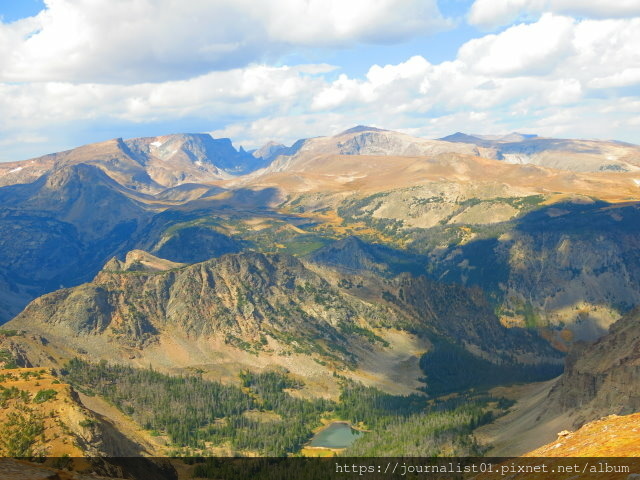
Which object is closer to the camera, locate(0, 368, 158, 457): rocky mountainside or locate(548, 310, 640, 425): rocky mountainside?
locate(0, 368, 158, 457): rocky mountainside

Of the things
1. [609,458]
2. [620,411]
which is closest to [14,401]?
[609,458]

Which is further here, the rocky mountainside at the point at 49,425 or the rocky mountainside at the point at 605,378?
the rocky mountainside at the point at 605,378

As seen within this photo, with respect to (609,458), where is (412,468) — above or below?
below

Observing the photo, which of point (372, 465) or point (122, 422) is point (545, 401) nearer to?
point (372, 465)

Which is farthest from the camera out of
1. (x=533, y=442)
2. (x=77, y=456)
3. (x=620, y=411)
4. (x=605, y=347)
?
(x=605, y=347)

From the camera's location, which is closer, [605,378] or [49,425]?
[49,425]

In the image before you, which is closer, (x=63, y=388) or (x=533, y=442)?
(x=63, y=388)

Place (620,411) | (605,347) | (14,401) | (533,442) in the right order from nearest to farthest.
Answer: (14,401), (620,411), (533,442), (605,347)

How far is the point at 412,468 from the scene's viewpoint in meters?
155

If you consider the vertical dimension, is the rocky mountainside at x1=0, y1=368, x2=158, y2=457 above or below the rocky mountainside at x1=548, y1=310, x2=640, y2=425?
→ above

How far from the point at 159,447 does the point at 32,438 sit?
62.3 metres

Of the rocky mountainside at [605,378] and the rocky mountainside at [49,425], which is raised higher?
the rocky mountainside at [49,425]

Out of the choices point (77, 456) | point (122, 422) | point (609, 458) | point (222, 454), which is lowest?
point (222, 454)

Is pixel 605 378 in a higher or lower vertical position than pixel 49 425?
lower
